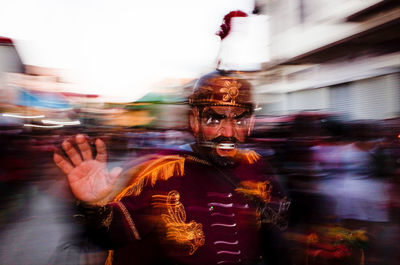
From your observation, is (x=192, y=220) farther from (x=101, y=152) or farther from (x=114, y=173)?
(x=101, y=152)

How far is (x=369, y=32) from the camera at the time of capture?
5938 mm

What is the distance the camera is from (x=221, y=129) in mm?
2303

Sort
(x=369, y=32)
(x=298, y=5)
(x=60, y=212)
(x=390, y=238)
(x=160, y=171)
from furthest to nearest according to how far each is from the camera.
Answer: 1. (x=298, y=5)
2. (x=369, y=32)
3. (x=60, y=212)
4. (x=390, y=238)
5. (x=160, y=171)

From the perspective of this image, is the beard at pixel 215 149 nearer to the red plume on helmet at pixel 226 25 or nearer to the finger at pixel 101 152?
the finger at pixel 101 152

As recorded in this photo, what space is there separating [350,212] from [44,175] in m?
6.21

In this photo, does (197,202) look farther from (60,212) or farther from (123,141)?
(123,141)

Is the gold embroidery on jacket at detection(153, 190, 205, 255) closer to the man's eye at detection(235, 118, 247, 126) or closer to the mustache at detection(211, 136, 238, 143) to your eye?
the mustache at detection(211, 136, 238, 143)

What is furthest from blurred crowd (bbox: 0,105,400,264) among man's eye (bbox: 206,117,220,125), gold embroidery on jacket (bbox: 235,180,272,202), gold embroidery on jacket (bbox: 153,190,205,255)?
gold embroidery on jacket (bbox: 153,190,205,255)

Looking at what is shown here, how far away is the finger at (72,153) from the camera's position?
177 centimetres

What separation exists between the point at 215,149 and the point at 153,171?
458 millimetres

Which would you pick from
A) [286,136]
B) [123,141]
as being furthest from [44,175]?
[286,136]

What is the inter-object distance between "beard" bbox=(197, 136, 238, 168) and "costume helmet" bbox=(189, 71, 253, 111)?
0.26 metres

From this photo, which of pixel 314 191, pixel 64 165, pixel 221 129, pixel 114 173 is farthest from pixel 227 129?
pixel 314 191

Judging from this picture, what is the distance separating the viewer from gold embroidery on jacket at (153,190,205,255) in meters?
1.99
